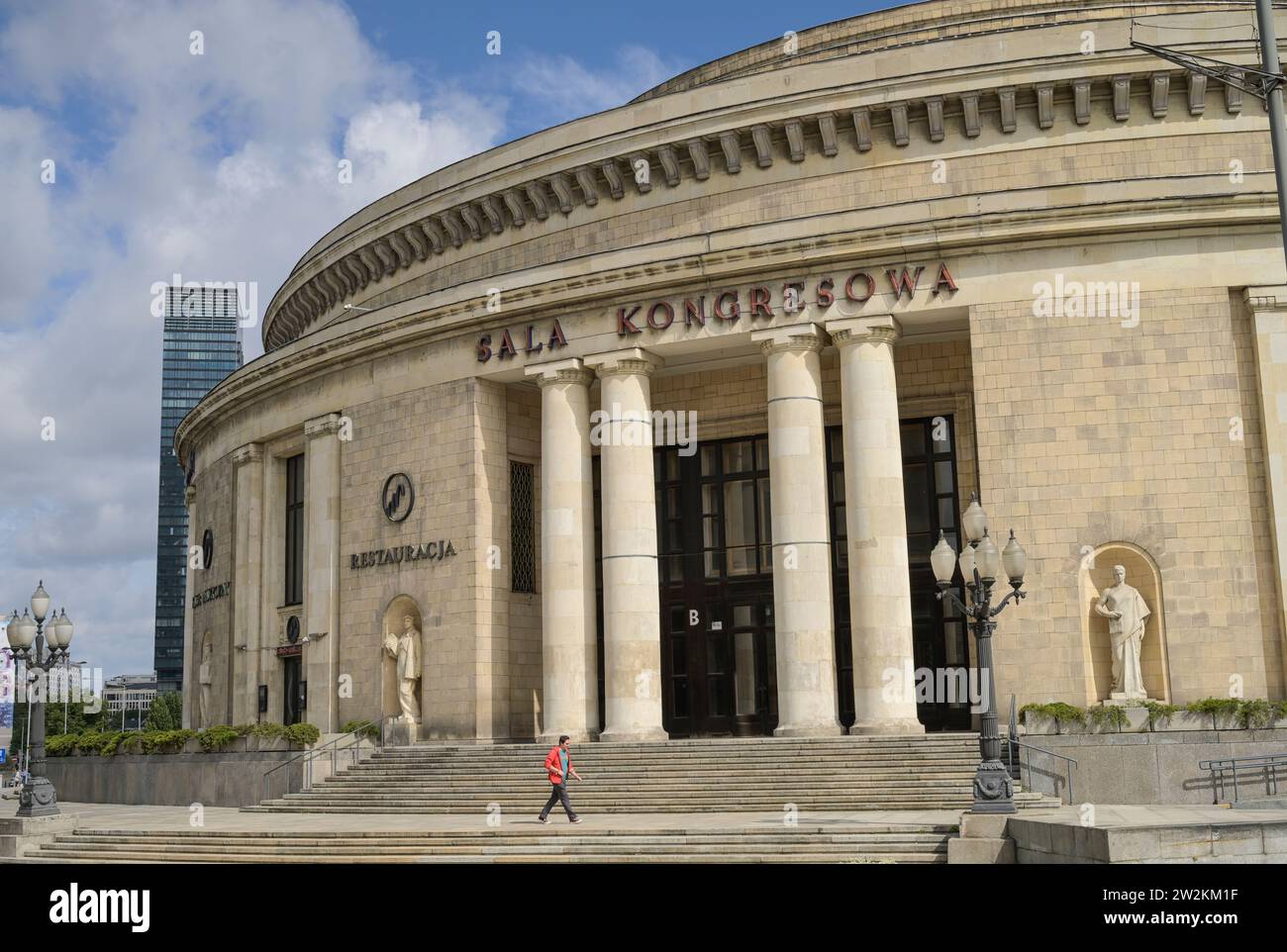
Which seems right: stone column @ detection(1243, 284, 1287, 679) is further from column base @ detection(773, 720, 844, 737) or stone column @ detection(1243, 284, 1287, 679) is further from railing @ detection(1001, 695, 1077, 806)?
column base @ detection(773, 720, 844, 737)

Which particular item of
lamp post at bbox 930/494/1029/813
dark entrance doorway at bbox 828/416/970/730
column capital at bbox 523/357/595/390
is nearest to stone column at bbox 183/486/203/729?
column capital at bbox 523/357/595/390

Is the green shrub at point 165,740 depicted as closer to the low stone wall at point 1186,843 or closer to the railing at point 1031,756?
the railing at point 1031,756

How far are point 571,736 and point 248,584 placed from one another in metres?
12.7

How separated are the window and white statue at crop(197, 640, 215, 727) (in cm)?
486

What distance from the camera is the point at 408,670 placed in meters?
31.8

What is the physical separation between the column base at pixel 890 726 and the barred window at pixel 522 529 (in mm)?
9134

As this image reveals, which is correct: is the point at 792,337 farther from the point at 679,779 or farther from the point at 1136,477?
the point at 679,779

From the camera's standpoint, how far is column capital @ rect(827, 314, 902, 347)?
2759cm

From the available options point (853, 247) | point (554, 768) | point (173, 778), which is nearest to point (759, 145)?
point (853, 247)

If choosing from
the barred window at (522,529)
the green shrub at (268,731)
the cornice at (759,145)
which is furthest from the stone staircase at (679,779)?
the cornice at (759,145)

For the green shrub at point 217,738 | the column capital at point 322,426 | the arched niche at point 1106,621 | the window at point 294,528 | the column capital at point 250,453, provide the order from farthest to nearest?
1. the column capital at point 250,453
2. the window at point 294,528
3. the column capital at point 322,426
4. the green shrub at point 217,738
5. the arched niche at point 1106,621

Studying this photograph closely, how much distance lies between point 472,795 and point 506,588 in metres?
6.33

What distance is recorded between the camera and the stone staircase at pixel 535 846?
717 inches
